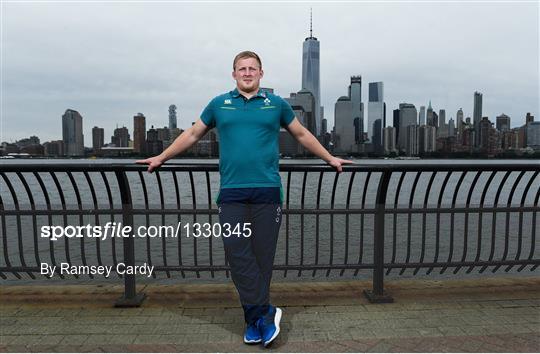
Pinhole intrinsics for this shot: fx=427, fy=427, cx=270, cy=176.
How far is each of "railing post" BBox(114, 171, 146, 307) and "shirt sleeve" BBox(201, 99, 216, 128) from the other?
1208 millimetres

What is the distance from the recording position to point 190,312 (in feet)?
12.4

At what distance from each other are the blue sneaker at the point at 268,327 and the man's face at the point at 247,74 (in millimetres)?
1694

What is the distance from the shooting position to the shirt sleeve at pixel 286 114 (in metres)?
3.22

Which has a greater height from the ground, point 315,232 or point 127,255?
point 127,255

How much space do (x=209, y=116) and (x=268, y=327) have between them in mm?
1626

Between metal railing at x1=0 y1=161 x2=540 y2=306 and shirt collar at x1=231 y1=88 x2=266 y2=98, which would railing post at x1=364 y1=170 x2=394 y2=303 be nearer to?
metal railing at x1=0 y1=161 x2=540 y2=306

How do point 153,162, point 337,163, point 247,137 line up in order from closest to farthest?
1. point 247,137
2. point 153,162
3. point 337,163

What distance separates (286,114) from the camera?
3.24 metres

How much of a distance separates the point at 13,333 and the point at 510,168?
15.5 ft

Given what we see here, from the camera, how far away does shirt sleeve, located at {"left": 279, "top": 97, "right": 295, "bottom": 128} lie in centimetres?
322

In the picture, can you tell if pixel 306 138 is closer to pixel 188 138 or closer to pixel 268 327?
pixel 188 138

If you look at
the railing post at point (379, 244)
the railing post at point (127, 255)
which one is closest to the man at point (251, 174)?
the railing post at point (127, 255)

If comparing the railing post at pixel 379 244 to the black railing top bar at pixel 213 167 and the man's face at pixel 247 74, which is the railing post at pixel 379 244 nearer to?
the black railing top bar at pixel 213 167

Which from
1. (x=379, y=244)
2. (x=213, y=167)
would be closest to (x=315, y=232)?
(x=379, y=244)
